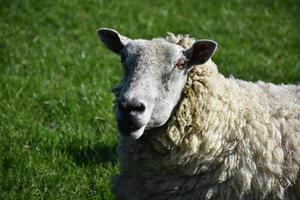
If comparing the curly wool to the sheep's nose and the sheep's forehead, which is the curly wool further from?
the sheep's nose

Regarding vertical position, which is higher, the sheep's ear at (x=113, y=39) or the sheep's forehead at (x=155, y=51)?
the sheep's forehead at (x=155, y=51)

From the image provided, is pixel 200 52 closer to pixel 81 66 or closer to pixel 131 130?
pixel 131 130

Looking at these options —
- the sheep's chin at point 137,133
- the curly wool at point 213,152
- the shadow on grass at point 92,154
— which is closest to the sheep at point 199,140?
the curly wool at point 213,152

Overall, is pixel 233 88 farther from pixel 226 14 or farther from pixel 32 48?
pixel 226 14

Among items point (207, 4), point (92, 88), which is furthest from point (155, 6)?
point (92, 88)

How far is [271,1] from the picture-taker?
1027cm

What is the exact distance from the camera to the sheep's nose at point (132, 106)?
3.51 metres

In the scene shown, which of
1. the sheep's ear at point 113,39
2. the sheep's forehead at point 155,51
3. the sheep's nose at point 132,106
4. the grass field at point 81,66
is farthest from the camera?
the grass field at point 81,66

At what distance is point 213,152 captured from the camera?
12.7ft

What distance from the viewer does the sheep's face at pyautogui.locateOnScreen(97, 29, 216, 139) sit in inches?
139

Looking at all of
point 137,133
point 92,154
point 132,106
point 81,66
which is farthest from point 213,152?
point 81,66

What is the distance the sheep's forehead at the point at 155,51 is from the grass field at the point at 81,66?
1348mm

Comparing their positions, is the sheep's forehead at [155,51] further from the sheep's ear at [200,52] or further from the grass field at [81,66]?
the grass field at [81,66]

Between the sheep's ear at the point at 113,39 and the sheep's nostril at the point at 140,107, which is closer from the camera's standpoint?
the sheep's nostril at the point at 140,107
